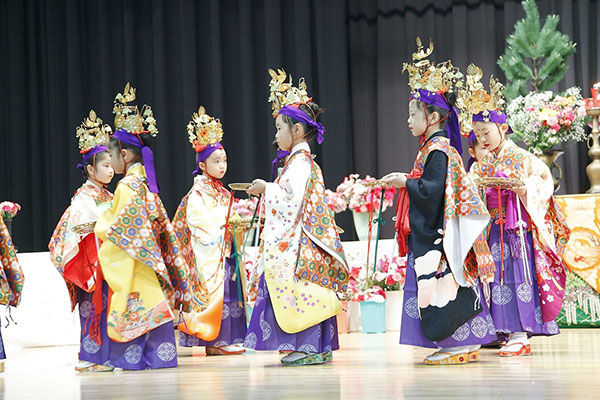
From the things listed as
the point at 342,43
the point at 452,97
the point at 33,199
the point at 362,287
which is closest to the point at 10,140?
the point at 33,199

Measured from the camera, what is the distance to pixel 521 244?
4309 millimetres

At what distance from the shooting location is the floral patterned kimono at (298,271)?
3967 millimetres

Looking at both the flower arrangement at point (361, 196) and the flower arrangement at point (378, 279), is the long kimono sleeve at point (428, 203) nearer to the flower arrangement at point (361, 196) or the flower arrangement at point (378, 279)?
the flower arrangement at point (378, 279)

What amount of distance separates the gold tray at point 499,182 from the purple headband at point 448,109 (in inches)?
8.8

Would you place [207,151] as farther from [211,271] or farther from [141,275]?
[141,275]

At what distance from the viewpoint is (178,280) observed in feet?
14.0

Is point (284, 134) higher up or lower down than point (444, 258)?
higher up

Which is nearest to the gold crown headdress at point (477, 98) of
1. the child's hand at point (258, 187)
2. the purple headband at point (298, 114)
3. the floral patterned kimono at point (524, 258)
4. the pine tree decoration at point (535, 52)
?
the floral patterned kimono at point (524, 258)

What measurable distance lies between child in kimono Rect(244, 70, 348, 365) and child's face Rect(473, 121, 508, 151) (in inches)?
38.2

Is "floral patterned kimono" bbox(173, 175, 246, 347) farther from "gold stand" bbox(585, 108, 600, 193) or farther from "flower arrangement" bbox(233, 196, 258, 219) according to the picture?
"gold stand" bbox(585, 108, 600, 193)

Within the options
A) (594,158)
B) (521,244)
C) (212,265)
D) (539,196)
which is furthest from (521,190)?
(594,158)

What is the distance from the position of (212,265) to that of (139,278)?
94 cm

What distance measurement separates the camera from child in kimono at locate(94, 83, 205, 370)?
401cm

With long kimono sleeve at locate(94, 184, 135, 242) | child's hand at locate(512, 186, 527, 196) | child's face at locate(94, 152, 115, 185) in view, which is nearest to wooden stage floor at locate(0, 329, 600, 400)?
long kimono sleeve at locate(94, 184, 135, 242)
